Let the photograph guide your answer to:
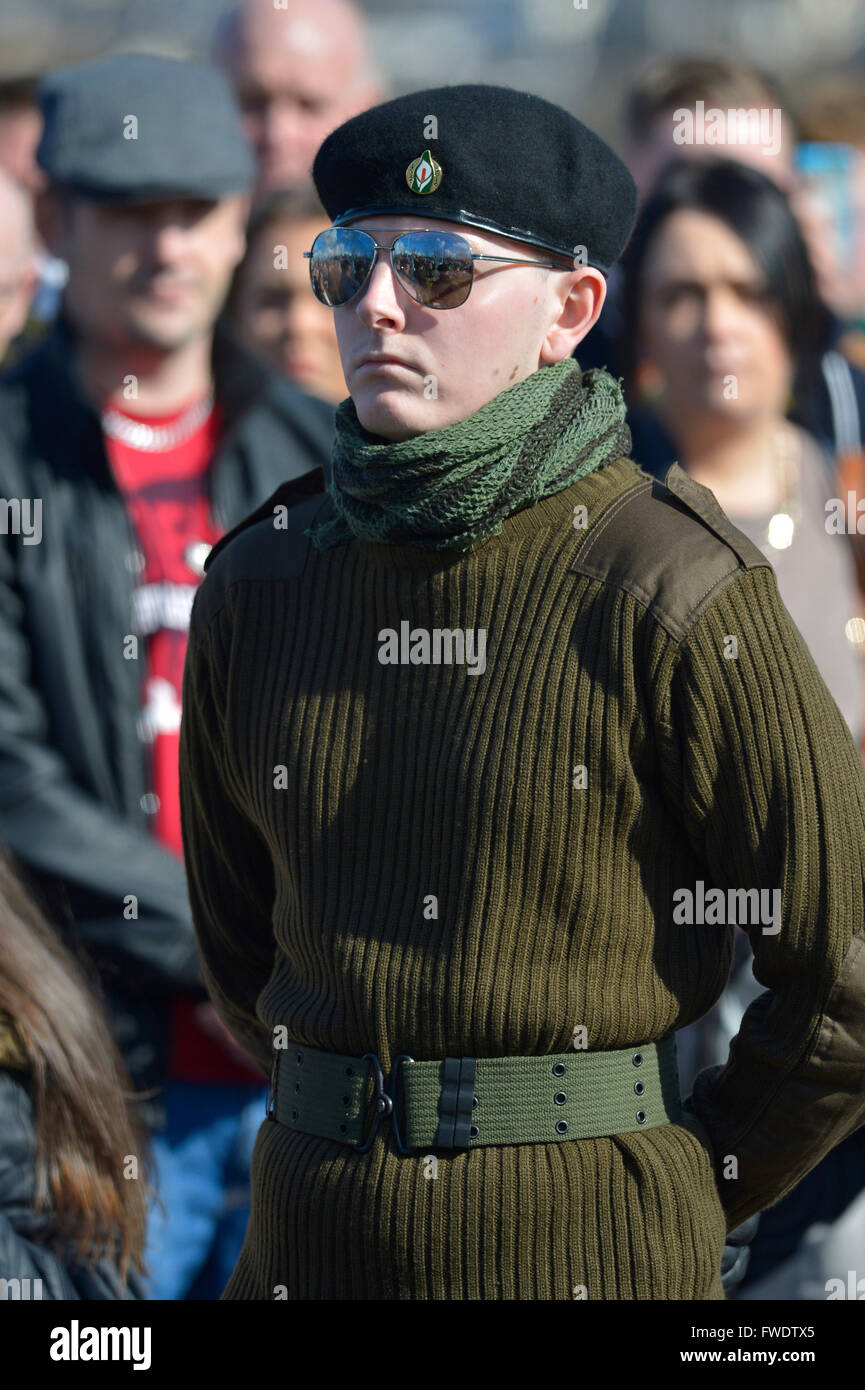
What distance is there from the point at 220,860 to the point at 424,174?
91cm

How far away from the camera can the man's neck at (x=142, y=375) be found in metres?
4.00

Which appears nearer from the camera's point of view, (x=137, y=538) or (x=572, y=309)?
(x=572, y=309)

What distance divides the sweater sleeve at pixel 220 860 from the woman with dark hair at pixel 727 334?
1830mm

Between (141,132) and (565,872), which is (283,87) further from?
(565,872)

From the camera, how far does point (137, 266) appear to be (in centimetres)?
395

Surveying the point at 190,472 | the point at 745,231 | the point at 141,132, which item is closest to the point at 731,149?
the point at 745,231

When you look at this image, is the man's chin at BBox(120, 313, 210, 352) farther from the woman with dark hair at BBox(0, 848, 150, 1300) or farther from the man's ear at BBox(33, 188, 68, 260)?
the woman with dark hair at BBox(0, 848, 150, 1300)

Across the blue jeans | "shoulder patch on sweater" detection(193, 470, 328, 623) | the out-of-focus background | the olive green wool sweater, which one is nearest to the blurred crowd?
the blue jeans

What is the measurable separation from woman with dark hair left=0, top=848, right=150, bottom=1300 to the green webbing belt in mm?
832

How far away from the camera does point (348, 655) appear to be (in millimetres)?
2256

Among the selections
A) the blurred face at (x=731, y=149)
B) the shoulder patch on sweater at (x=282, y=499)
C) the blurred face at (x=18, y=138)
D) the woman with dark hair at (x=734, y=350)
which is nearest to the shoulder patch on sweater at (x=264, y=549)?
the shoulder patch on sweater at (x=282, y=499)

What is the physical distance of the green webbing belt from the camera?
210cm

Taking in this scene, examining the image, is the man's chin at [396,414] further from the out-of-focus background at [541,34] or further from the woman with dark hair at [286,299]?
the out-of-focus background at [541,34]
